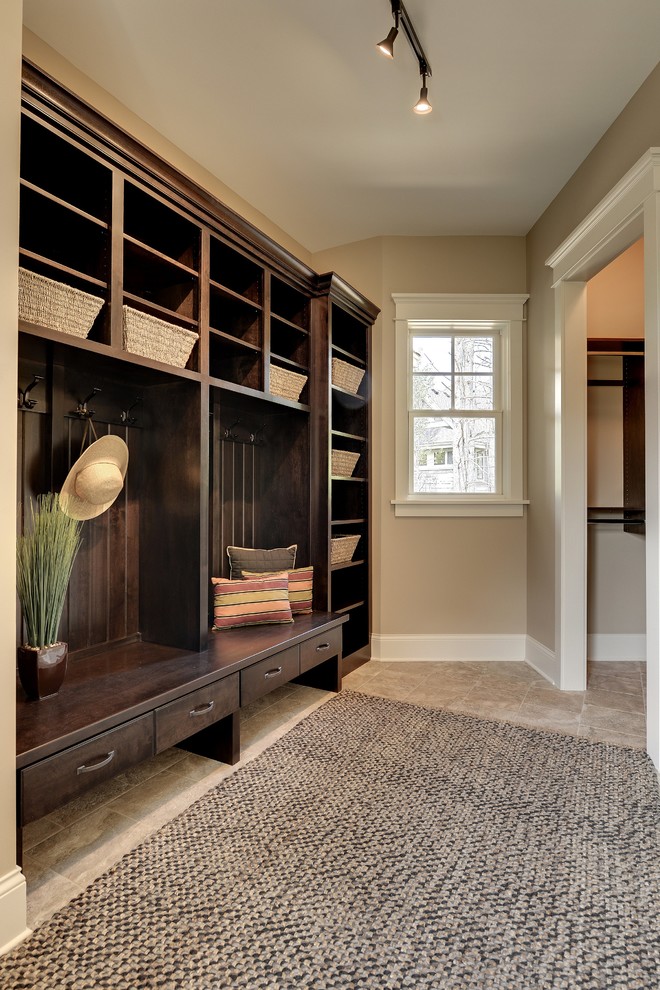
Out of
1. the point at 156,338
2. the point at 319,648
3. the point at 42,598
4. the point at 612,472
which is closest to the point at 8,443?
the point at 42,598

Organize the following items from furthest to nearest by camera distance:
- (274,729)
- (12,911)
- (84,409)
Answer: (274,729), (84,409), (12,911)

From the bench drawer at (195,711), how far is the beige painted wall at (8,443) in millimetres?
582

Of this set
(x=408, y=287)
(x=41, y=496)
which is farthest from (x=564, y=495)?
(x=41, y=496)

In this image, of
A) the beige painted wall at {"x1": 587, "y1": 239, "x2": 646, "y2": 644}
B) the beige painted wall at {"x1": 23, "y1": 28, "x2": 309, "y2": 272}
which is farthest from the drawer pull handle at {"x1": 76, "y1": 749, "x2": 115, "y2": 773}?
the beige painted wall at {"x1": 587, "y1": 239, "x2": 646, "y2": 644}

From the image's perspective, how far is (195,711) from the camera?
221cm

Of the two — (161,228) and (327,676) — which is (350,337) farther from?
(327,676)

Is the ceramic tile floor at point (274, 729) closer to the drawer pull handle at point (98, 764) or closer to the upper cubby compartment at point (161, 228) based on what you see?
the drawer pull handle at point (98, 764)

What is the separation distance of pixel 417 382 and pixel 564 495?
→ 53.8 inches

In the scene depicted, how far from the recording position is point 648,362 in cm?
254

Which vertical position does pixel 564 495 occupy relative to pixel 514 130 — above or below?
below

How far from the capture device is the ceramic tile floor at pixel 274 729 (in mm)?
1838

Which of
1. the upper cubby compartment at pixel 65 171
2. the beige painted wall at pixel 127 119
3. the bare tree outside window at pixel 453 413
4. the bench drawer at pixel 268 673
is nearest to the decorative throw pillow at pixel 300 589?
the bench drawer at pixel 268 673

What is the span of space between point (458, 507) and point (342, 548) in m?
0.98

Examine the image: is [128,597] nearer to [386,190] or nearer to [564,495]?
[564,495]
